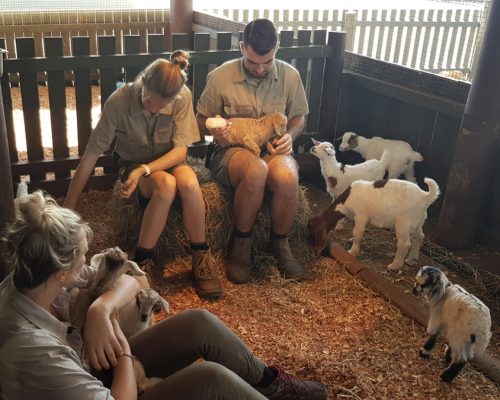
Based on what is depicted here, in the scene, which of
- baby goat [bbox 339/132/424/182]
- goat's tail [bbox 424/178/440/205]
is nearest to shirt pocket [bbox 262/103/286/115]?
goat's tail [bbox 424/178/440/205]

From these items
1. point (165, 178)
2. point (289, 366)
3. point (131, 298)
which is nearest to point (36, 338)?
point (131, 298)

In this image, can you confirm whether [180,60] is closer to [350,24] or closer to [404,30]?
[350,24]

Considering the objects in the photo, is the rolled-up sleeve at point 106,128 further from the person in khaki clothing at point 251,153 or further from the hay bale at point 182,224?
the person in khaki clothing at point 251,153

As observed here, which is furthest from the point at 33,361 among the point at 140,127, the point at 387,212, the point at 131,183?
the point at 387,212

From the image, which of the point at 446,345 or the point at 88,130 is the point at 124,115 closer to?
the point at 88,130

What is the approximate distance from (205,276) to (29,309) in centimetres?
199

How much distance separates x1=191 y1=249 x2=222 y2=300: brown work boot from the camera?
344cm

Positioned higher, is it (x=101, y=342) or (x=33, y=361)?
(x=33, y=361)

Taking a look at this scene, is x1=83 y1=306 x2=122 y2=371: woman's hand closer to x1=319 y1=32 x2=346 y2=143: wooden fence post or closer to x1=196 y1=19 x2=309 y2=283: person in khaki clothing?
x1=196 y1=19 x2=309 y2=283: person in khaki clothing

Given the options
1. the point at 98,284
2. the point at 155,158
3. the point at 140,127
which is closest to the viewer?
the point at 98,284

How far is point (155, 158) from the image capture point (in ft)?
11.5

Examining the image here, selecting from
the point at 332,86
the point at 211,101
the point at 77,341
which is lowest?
the point at 77,341

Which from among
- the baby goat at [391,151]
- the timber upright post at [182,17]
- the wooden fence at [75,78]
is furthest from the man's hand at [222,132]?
the timber upright post at [182,17]

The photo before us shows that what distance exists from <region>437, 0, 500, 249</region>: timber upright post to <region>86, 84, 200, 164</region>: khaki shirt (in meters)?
2.03
